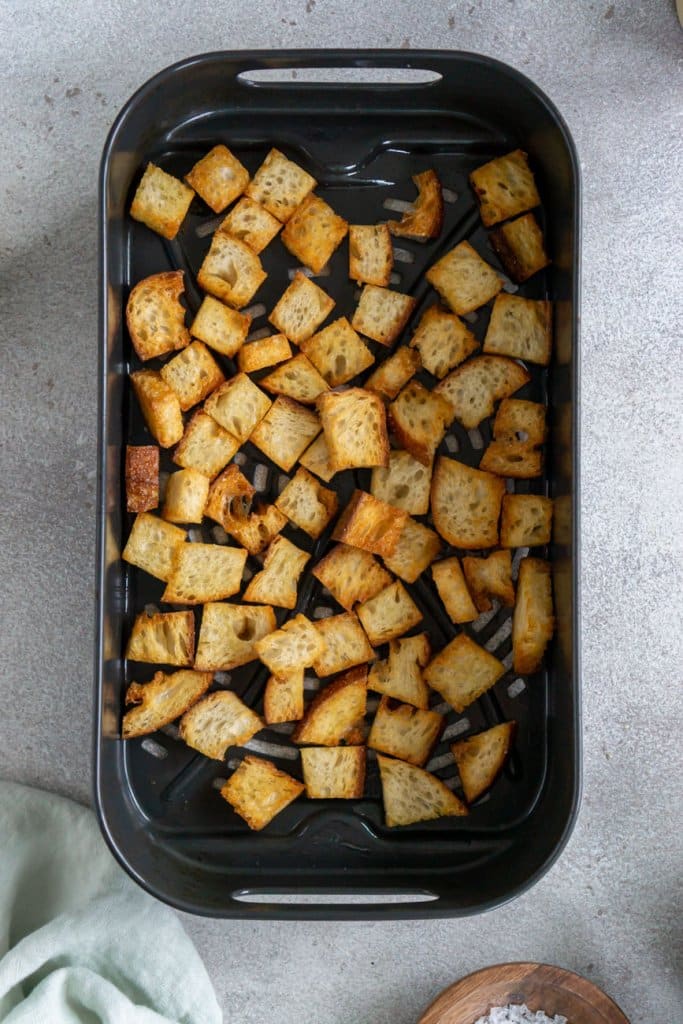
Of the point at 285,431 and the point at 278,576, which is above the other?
the point at 285,431

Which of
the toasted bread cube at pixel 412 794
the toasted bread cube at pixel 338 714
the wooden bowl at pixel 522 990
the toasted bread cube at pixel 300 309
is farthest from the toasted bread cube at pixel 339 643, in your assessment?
the wooden bowl at pixel 522 990

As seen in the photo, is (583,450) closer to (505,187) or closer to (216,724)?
(505,187)

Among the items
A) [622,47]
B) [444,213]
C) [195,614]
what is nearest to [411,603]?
[195,614]

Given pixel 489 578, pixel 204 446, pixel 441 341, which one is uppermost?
pixel 441 341

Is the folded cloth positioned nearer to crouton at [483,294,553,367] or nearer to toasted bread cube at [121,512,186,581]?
toasted bread cube at [121,512,186,581]

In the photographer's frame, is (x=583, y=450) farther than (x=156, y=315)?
Yes

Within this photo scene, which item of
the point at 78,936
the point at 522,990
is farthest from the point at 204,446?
the point at 522,990

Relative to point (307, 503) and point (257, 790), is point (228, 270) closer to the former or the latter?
point (307, 503)

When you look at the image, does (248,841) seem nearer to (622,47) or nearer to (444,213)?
(444,213)
